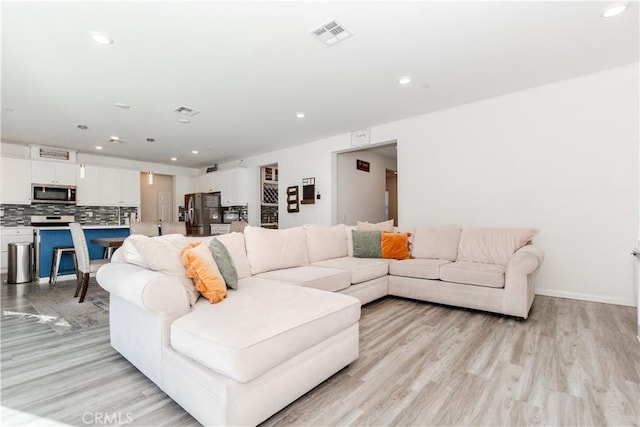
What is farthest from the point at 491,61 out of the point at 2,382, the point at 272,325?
the point at 2,382

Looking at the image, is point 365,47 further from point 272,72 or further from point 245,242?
point 245,242

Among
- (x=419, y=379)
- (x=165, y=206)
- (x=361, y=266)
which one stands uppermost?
(x=165, y=206)

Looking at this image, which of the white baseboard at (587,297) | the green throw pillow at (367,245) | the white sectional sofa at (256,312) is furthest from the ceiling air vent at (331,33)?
the white baseboard at (587,297)

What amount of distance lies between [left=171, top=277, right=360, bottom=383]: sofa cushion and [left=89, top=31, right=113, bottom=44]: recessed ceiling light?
2.44 meters

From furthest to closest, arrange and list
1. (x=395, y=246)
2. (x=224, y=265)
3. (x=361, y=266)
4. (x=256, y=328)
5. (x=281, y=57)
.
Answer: (x=395, y=246), (x=361, y=266), (x=281, y=57), (x=224, y=265), (x=256, y=328)

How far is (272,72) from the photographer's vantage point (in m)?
3.32

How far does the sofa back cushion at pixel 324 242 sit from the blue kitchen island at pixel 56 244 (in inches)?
154

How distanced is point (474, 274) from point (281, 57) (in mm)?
2912

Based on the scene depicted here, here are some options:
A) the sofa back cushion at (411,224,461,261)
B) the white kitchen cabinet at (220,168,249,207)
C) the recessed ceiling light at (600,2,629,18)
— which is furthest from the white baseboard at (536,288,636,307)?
the white kitchen cabinet at (220,168,249,207)

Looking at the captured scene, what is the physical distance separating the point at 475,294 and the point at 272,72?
10.3ft

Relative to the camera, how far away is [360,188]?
6824mm

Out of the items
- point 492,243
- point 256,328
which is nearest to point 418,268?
point 492,243

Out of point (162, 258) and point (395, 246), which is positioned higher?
point (162, 258)

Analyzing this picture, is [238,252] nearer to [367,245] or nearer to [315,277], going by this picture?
[315,277]
